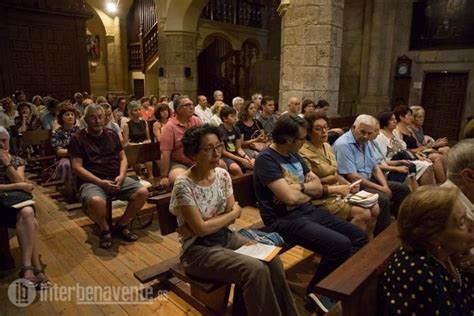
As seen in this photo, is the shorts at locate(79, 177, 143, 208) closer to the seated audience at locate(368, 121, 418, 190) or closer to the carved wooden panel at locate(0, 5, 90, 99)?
the seated audience at locate(368, 121, 418, 190)

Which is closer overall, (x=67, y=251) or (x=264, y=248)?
(x=264, y=248)

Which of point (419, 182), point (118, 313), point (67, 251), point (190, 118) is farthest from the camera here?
point (419, 182)

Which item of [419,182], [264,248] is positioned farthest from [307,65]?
[264,248]

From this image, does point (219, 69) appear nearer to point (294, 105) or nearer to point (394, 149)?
point (294, 105)

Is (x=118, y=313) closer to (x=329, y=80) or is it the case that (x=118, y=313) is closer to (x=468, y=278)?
(x=468, y=278)

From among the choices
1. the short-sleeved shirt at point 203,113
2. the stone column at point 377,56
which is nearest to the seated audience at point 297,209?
the short-sleeved shirt at point 203,113

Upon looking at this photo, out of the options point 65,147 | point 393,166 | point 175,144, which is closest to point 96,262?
point 175,144

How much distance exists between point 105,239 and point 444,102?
8.40 metres

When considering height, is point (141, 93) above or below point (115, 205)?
above

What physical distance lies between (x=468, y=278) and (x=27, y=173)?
5.93 metres

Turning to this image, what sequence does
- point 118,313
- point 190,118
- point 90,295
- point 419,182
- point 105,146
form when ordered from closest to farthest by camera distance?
point 118,313
point 90,295
point 105,146
point 190,118
point 419,182

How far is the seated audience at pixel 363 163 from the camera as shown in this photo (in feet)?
9.50

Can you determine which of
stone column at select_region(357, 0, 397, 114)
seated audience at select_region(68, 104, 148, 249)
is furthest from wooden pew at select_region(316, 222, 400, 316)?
stone column at select_region(357, 0, 397, 114)

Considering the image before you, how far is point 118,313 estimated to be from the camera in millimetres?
2197
